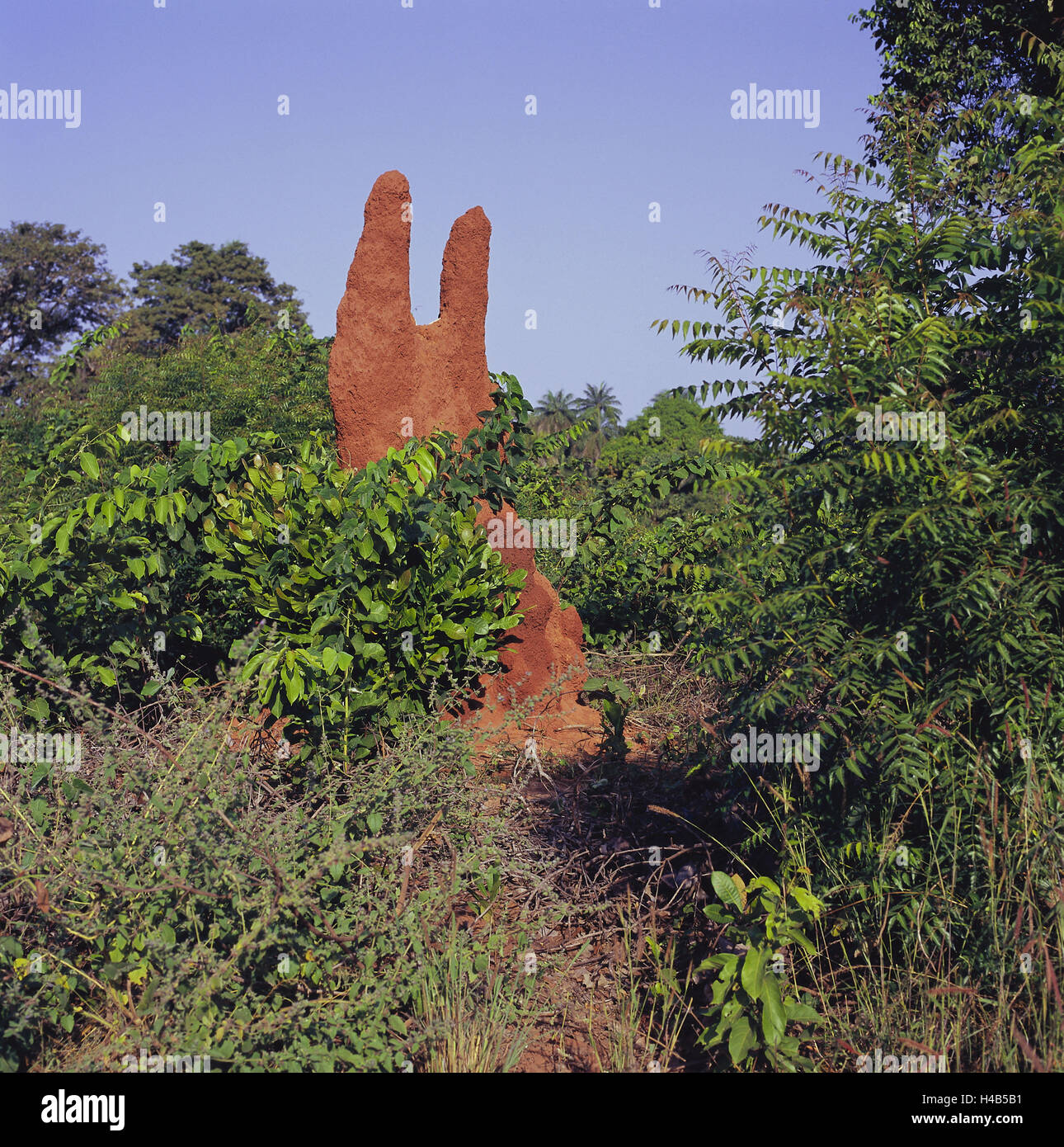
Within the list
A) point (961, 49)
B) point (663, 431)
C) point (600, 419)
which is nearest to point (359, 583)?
point (961, 49)

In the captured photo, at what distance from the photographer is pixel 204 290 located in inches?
1550

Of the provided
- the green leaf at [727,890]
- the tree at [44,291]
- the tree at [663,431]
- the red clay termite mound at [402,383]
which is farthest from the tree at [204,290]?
the green leaf at [727,890]

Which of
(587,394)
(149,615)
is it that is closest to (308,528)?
(149,615)

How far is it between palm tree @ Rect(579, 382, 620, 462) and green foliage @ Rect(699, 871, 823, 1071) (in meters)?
28.8

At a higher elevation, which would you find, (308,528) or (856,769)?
(308,528)

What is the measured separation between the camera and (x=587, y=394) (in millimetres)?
90938

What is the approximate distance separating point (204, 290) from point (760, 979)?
4094 cm

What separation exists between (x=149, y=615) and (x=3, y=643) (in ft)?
2.23

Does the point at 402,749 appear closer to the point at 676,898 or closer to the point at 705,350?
the point at 676,898

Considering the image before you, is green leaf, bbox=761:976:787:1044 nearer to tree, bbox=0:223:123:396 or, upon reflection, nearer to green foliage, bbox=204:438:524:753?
green foliage, bbox=204:438:524:753

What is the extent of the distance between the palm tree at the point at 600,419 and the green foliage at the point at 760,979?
2875 centimetres

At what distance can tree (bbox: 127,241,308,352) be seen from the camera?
36969 millimetres

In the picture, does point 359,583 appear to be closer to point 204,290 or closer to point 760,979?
point 760,979

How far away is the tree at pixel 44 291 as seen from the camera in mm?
30641
